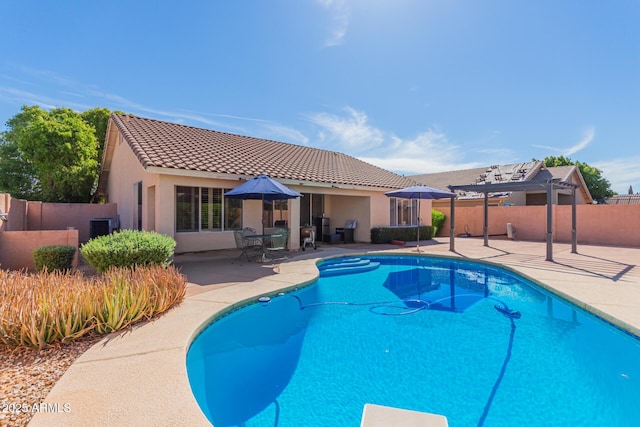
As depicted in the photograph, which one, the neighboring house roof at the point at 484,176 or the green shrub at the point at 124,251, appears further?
the neighboring house roof at the point at 484,176

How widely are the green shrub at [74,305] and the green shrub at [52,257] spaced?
2686 mm

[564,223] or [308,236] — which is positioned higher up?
[564,223]

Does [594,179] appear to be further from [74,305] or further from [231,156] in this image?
[74,305]

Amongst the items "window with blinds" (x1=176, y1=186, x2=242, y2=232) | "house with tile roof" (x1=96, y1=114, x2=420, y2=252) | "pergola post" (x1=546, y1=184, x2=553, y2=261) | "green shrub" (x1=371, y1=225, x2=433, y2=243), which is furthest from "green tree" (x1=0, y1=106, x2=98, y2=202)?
"pergola post" (x1=546, y1=184, x2=553, y2=261)

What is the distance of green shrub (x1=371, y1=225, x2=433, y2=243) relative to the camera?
17859 mm

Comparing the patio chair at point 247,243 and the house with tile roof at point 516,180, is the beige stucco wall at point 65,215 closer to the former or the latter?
the patio chair at point 247,243

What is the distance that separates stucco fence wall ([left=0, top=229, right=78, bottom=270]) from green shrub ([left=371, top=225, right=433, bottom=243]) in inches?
528

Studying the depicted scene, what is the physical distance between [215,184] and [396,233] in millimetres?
10680

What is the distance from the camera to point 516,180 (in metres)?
27.3

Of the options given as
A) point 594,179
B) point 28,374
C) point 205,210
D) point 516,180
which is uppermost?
point 594,179

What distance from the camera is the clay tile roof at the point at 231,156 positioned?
1214cm

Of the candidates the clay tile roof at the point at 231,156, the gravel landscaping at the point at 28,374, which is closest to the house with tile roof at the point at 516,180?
the clay tile roof at the point at 231,156

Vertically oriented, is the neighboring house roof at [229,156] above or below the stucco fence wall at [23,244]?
above

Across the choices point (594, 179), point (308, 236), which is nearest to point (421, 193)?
point (308, 236)
